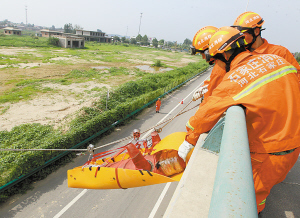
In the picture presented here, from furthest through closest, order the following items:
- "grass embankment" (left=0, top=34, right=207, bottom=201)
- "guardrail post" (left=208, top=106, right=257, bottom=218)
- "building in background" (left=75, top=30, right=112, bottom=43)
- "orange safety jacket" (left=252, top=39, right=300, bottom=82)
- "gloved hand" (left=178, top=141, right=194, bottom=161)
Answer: "building in background" (left=75, top=30, right=112, bottom=43), "grass embankment" (left=0, top=34, right=207, bottom=201), "orange safety jacket" (left=252, top=39, right=300, bottom=82), "gloved hand" (left=178, top=141, right=194, bottom=161), "guardrail post" (left=208, top=106, right=257, bottom=218)

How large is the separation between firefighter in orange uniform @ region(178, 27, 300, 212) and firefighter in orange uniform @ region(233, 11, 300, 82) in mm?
3999

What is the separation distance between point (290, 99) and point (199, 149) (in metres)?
1.20

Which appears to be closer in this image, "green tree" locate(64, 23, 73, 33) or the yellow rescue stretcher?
the yellow rescue stretcher

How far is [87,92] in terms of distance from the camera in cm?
2169

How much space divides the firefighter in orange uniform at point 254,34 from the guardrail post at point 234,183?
5324 millimetres

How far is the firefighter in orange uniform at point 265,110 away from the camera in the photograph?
6.13ft

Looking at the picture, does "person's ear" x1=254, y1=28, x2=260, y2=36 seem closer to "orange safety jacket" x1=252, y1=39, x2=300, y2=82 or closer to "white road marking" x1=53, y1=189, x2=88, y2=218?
"orange safety jacket" x1=252, y1=39, x2=300, y2=82

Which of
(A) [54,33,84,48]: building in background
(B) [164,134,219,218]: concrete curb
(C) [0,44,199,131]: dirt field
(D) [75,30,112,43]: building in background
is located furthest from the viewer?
Result: (D) [75,30,112,43]: building in background

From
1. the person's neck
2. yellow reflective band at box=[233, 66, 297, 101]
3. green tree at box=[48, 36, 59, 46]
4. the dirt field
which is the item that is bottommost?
the dirt field

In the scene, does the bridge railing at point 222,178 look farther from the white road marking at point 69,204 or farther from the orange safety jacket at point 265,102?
the white road marking at point 69,204

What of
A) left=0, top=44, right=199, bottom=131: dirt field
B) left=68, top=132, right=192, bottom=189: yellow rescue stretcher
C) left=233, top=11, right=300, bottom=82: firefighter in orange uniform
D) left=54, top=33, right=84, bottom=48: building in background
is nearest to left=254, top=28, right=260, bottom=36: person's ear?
left=233, top=11, right=300, bottom=82: firefighter in orange uniform

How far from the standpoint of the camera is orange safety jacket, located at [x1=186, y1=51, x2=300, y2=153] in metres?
1.86

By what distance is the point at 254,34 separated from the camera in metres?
6.13

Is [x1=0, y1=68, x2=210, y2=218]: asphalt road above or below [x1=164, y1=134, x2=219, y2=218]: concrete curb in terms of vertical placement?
below
